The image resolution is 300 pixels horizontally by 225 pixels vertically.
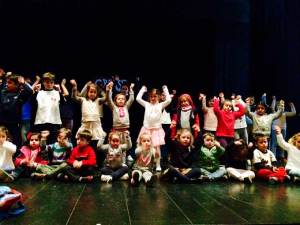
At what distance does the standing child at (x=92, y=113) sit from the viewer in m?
5.09

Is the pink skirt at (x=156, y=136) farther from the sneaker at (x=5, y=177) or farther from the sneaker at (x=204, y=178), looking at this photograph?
the sneaker at (x=5, y=177)

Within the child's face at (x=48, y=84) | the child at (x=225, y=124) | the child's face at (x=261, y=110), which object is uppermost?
the child's face at (x=48, y=84)

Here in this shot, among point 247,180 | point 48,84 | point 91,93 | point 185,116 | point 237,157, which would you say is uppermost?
point 48,84

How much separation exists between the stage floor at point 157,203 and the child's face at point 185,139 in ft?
2.02

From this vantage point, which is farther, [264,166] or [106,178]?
[264,166]

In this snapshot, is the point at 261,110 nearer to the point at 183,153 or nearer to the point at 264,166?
the point at 264,166

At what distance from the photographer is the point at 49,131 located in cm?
506

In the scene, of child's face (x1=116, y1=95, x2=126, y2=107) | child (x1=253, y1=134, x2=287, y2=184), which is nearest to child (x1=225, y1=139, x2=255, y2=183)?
child (x1=253, y1=134, x2=287, y2=184)

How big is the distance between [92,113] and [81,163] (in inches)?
42.7

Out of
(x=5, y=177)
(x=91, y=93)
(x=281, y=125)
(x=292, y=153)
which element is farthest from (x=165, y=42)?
(x=5, y=177)

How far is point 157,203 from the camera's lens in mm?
2930

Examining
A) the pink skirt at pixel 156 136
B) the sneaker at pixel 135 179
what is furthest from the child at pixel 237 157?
the sneaker at pixel 135 179

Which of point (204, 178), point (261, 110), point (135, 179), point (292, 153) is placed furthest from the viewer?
point (261, 110)

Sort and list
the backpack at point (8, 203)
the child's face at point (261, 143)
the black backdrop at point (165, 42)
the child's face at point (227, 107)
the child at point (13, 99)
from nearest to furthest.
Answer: the backpack at point (8, 203), the child's face at point (261, 143), the child at point (13, 99), the child's face at point (227, 107), the black backdrop at point (165, 42)
